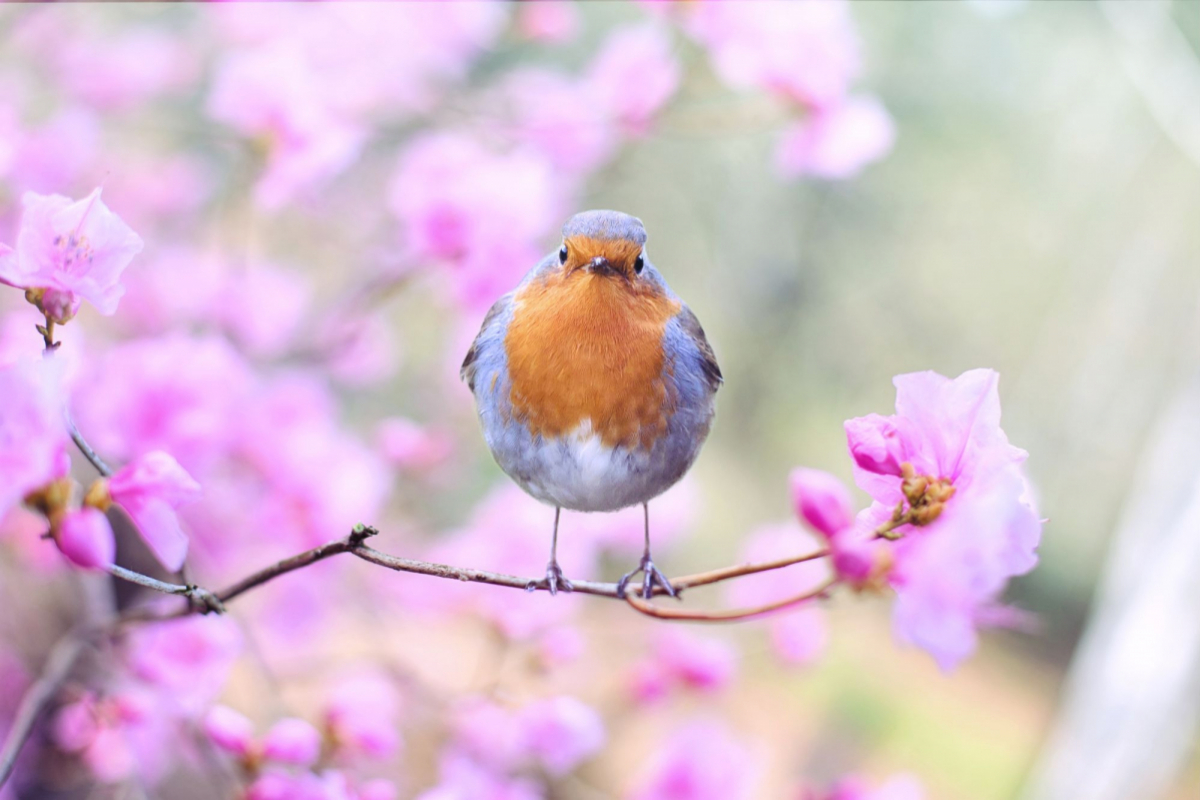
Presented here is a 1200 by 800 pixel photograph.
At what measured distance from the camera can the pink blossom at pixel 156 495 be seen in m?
0.46

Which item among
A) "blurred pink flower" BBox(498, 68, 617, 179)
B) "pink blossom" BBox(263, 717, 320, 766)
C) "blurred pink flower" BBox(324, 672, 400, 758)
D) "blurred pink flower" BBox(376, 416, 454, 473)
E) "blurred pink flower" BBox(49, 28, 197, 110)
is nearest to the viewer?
"pink blossom" BBox(263, 717, 320, 766)

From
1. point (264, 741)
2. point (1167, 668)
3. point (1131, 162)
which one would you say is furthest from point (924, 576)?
point (1131, 162)

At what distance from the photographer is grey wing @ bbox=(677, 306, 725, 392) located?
0.60 metres

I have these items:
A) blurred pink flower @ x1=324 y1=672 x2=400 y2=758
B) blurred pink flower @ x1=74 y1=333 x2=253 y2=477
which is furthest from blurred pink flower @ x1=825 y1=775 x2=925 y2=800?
blurred pink flower @ x1=74 y1=333 x2=253 y2=477

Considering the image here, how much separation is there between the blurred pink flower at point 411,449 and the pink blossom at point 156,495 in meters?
0.99

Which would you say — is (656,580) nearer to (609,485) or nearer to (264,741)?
(609,485)

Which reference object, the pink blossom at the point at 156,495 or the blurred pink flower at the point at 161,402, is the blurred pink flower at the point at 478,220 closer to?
the blurred pink flower at the point at 161,402

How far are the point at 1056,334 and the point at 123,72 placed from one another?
469 cm

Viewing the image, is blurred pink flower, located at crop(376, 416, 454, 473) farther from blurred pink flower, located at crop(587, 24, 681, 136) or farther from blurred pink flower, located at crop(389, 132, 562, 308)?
blurred pink flower, located at crop(587, 24, 681, 136)

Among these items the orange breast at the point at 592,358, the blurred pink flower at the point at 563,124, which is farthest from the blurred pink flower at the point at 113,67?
the orange breast at the point at 592,358

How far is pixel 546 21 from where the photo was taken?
4.88 ft

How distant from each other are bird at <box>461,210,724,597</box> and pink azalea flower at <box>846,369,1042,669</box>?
130 mm

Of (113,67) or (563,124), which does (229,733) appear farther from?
(113,67)

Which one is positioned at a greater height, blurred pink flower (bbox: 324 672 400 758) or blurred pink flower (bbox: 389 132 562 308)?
blurred pink flower (bbox: 389 132 562 308)
